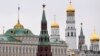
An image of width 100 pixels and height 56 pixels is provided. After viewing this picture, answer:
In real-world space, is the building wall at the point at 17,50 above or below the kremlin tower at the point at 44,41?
below

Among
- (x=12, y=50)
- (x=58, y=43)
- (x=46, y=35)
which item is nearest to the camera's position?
(x=46, y=35)

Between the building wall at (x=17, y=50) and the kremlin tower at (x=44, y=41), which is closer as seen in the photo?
the kremlin tower at (x=44, y=41)

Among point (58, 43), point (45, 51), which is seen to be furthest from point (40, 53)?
point (58, 43)

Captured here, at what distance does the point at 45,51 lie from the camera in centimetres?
12244

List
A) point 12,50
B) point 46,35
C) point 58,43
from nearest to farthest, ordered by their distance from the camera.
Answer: point 46,35 < point 12,50 < point 58,43

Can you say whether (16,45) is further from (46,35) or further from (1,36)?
(46,35)

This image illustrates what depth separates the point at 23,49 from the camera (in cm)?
18562

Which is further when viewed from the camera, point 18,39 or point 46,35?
point 18,39

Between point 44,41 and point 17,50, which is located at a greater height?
point 44,41

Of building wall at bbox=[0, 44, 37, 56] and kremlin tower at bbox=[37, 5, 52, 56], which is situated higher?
kremlin tower at bbox=[37, 5, 52, 56]

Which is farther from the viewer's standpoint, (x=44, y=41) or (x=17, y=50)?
(x=17, y=50)

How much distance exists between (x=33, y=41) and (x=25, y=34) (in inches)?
111

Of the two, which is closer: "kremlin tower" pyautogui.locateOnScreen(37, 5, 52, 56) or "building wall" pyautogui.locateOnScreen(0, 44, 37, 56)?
"kremlin tower" pyautogui.locateOnScreen(37, 5, 52, 56)

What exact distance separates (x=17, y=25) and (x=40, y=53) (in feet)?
220
